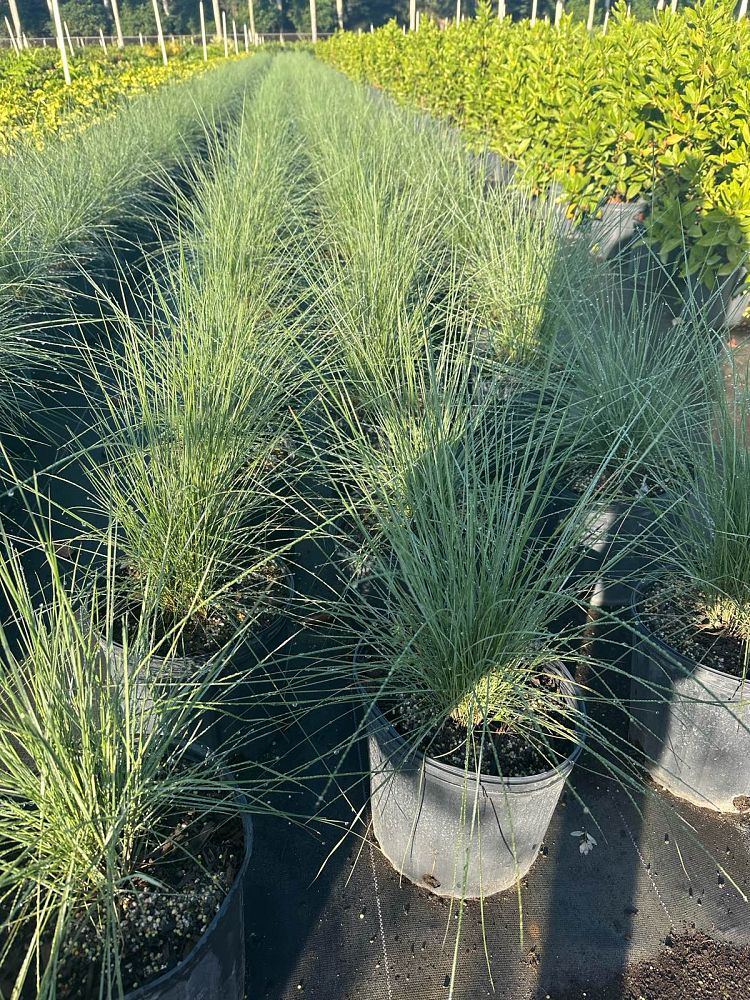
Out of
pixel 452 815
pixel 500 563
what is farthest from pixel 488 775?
pixel 500 563

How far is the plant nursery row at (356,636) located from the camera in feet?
3.06

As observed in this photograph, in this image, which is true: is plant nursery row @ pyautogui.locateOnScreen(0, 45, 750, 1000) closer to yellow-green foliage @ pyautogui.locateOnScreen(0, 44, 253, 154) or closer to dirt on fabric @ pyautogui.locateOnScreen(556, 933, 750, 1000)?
dirt on fabric @ pyautogui.locateOnScreen(556, 933, 750, 1000)

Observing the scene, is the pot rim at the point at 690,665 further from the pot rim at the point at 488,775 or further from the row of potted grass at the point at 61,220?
the row of potted grass at the point at 61,220

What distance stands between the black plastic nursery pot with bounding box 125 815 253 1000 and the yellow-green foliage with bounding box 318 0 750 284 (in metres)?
2.44

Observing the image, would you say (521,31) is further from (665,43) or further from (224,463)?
(224,463)

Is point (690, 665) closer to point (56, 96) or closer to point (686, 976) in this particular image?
point (686, 976)

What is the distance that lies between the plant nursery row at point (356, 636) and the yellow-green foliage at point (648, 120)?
531 mm

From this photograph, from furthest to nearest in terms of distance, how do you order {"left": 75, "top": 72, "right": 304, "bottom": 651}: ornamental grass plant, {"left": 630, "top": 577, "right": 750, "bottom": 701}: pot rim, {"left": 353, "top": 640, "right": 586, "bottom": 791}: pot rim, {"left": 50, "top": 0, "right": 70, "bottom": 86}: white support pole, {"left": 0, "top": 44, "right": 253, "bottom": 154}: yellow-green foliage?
1. {"left": 50, "top": 0, "right": 70, "bottom": 86}: white support pole
2. {"left": 0, "top": 44, "right": 253, "bottom": 154}: yellow-green foliage
3. {"left": 75, "top": 72, "right": 304, "bottom": 651}: ornamental grass plant
4. {"left": 630, "top": 577, "right": 750, "bottom": 701}: pot rim
5. {"left": 353, "top": 640, "right": 586, "bottom": 791}: pot rim

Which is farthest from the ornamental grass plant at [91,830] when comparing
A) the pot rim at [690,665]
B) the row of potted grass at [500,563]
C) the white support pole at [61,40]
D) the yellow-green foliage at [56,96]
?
the white support pole at [61,40]

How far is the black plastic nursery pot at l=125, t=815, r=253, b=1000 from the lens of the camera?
85 cm

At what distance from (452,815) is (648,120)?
3.05 m

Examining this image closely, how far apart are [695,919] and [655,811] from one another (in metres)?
0.22

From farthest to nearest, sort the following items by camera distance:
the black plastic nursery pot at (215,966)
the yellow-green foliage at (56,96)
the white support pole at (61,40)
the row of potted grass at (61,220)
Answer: the white support pole at (61,40)
the yellow-green foliage at (56,96)
the row of potted grass at (61,220)
the black plastic nursery pot at (215,966)

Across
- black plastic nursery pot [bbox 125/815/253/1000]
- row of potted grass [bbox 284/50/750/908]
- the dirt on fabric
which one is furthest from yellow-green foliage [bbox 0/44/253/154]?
the dirt on fabric
